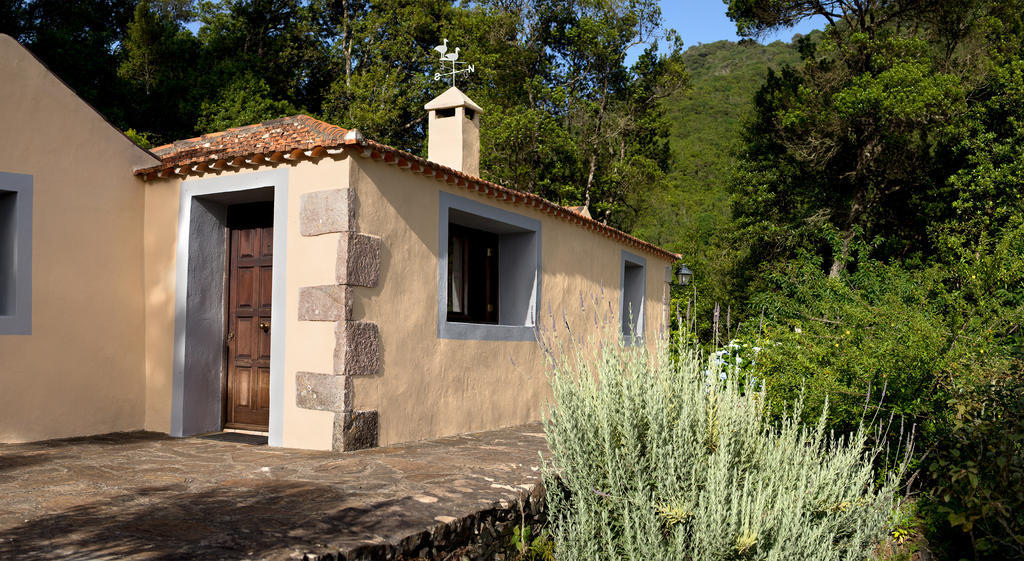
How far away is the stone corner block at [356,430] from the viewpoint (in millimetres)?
5395

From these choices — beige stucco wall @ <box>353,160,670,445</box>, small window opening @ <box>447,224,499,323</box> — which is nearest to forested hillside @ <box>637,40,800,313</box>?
small window opening @ <box>447,224,499,323</box>

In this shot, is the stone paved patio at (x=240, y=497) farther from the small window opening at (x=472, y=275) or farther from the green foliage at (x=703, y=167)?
the green foliage at (x=703, y=167)

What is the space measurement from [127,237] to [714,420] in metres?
5.41

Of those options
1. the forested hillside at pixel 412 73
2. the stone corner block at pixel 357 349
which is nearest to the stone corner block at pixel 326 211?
the stone corner block at pixel 357 349

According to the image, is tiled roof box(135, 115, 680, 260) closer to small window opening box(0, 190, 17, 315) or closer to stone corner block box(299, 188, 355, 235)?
stone corner block box(299, 188, 355, 235)

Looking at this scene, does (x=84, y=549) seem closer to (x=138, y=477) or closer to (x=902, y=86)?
(x=138, y=477)

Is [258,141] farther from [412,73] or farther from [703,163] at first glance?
[703,163]

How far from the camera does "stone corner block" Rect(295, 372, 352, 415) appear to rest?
5430 mm

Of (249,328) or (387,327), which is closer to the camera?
(387,327)

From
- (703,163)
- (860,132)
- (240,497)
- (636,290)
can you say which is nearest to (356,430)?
(240,497)

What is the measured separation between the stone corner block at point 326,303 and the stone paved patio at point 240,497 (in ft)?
3.40

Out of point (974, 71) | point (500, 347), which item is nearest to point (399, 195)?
point (500, 347)

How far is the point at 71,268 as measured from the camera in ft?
19.8

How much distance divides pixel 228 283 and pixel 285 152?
1.65 m
